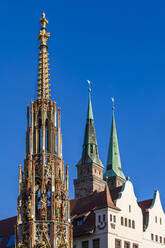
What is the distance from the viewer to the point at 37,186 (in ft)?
116

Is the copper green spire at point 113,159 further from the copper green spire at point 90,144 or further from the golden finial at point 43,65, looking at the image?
the golden finial at point 43,65

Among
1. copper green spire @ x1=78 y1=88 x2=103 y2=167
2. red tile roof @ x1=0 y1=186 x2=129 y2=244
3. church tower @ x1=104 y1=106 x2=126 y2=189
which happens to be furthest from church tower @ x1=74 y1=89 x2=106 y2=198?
red tile roof @ x1=0 y1=186 x2=129 y2=244

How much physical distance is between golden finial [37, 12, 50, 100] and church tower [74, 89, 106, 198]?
56770 mm

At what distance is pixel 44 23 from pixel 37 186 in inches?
→ 442

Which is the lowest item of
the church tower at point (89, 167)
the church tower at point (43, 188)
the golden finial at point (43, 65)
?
the church tower at point (43, 188)

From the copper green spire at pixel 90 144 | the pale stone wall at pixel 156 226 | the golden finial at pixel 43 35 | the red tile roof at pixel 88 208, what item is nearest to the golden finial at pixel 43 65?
the golden finial at pixel 43 35

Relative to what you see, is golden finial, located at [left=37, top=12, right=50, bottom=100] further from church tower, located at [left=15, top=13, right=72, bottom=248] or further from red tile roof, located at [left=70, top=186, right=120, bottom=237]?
red tile roof, located at [left=70, top=186, right=120, bottom=237]

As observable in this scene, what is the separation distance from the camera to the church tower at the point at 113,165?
95125 mm

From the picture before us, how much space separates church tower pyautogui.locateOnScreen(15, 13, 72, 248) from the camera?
3341cm

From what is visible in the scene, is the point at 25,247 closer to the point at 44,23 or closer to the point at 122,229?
the point at 44,23

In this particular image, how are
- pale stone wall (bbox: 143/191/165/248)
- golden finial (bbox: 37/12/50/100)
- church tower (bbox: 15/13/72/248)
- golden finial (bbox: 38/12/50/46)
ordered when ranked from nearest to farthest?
church tower (bbox: 15/13/72/248) → golden finial (bbox: 37/12/50/100) → golden finial (bbox: 38/12/50/46) → pale stone wall (bbox: 143/191/165/248)

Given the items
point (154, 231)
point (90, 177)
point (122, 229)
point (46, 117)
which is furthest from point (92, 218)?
point (90, 177)

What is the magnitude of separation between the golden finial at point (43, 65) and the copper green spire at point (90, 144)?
2256 inches

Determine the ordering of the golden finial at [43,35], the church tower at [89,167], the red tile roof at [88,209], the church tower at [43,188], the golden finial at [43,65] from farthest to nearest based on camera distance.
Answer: the church tower at [89,167] → the red tile roof at [88,209] → the golden finial at [43,35] → the golden finial at [43,65] → the church tower at [43,188]
